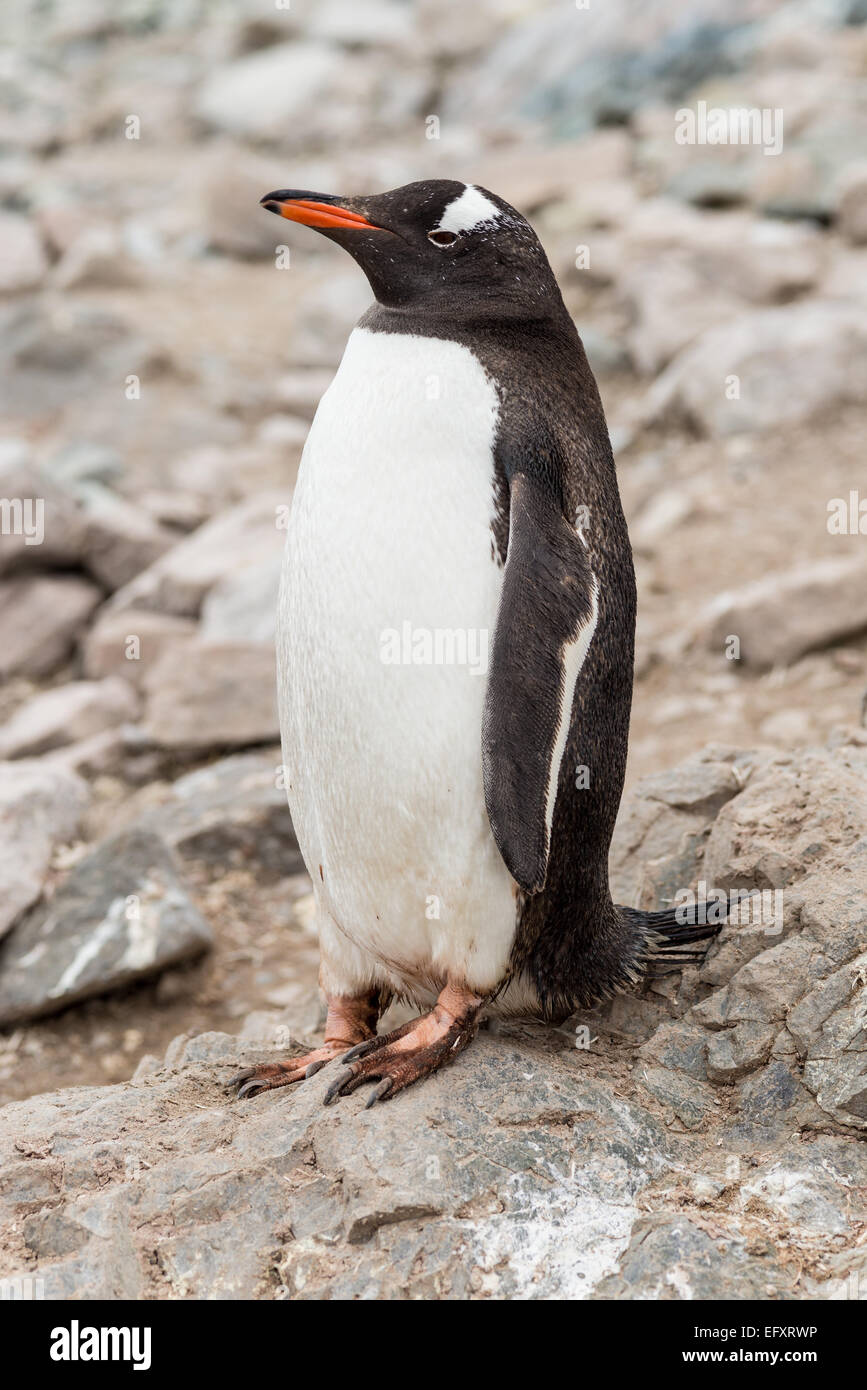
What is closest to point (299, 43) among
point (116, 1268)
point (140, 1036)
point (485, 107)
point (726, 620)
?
point (485, 107)

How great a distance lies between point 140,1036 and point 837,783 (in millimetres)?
2222

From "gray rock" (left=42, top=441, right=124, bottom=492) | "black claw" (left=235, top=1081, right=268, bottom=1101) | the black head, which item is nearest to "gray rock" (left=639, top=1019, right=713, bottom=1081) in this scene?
"black claw" (left=235, top=1081, right=268, bottom=1101)

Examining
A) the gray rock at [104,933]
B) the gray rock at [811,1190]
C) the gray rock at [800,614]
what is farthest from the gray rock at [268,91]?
the gray rock at [811,1190]

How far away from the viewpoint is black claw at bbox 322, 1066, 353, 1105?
269 centimetres

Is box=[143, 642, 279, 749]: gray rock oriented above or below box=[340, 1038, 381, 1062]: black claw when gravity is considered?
above

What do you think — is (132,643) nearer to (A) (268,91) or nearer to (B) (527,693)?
(B) (527,693)

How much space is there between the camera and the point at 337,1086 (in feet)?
8.87

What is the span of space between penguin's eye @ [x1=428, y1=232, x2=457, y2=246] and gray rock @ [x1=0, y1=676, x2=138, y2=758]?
386cm

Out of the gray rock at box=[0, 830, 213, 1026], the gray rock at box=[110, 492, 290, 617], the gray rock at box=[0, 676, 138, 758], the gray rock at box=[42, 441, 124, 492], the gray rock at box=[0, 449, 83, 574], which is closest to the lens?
the gray rock at box=[0, 830, 213, 1026]

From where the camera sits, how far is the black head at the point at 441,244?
2861 millimetres

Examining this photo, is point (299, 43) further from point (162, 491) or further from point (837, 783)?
point (837, 783)

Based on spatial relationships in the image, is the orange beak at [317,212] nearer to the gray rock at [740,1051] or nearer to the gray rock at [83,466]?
the gray rock at [740,1051]

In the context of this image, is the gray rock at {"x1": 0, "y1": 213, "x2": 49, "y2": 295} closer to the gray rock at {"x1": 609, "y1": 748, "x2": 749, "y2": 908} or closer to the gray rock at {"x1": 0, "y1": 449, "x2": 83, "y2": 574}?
the gray rock at {"x1": 0, "y1": 449, "x2": 83, "y2": 574}

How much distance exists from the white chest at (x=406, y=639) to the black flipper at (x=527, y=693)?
7 cm
